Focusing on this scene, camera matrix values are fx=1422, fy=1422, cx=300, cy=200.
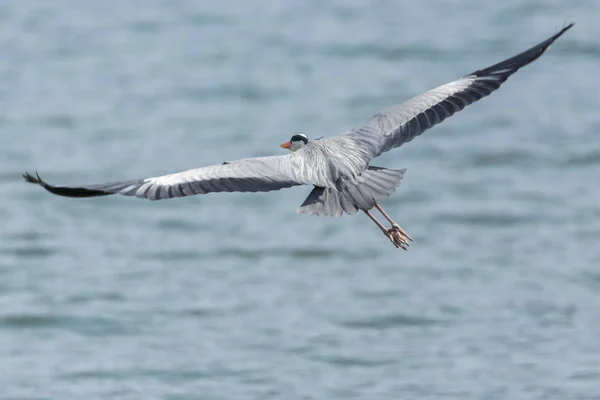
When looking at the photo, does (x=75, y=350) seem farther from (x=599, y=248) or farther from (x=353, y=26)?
(x=353, y=26)

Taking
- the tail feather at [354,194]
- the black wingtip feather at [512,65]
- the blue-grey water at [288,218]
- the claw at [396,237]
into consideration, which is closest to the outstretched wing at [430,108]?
the black wingtip feather at [512,65]

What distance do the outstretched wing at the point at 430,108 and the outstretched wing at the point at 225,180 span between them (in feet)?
2.16

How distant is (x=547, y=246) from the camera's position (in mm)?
15266

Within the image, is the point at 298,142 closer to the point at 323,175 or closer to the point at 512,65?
the point at 323,175

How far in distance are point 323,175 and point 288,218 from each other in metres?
7.58

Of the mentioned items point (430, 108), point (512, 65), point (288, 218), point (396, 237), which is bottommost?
point (396, 237)

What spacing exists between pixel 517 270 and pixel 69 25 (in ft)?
40.0

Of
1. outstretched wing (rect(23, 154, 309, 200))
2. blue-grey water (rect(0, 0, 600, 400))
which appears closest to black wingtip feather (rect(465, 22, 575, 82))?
outstretched wing (rect(23, 154, 309, 200))

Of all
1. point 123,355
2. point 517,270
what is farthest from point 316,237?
point 123,355

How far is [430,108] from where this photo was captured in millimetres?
10102

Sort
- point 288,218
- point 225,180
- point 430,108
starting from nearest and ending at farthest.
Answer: point 225,180 → point 430,108 → point 288,218

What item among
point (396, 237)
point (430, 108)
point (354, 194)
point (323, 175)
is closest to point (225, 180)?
point (323, 175)

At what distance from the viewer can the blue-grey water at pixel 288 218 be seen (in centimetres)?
1247

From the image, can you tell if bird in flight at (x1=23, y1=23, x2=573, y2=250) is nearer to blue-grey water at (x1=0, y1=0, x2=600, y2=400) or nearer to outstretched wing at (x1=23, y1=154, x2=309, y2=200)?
outstretched wing at (x1=23, y1=154, x2=309, y2=200)
